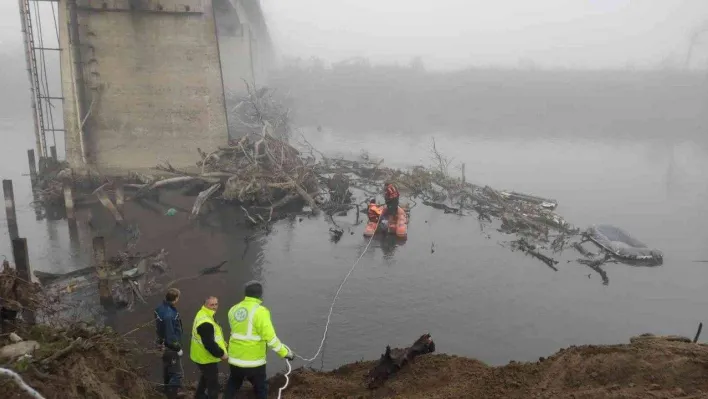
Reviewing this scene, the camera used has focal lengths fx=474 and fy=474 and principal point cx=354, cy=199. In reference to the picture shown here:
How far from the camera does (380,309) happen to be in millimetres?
10828

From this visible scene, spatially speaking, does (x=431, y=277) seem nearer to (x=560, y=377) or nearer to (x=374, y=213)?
(x=374, y=213)

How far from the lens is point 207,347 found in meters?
5.40

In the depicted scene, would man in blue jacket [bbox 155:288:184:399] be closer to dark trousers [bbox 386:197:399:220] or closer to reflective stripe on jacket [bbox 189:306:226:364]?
reflective stripe on jacket [bbox 189:306:226:364]

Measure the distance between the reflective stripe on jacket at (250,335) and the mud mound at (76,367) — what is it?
1186 mm

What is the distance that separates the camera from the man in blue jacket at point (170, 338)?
617cm

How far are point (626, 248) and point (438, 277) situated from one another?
6068mm

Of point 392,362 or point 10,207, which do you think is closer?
point 392,362

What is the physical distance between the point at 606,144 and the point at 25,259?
36.3 meters

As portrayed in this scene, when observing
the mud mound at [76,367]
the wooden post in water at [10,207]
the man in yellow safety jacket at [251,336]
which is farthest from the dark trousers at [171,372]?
the wooden post in water at [10,207]

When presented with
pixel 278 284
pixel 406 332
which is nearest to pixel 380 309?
pixel 406 332

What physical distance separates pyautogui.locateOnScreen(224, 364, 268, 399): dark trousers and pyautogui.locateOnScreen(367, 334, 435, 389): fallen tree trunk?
165 cm

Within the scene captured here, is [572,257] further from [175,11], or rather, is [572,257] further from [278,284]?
[175,11]

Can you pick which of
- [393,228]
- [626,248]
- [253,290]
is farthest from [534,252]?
[253,290]

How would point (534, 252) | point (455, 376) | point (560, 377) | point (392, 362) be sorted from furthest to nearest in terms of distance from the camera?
point (534, 252) < point (392, 362) < point (455, 376) < point (560, 377)
